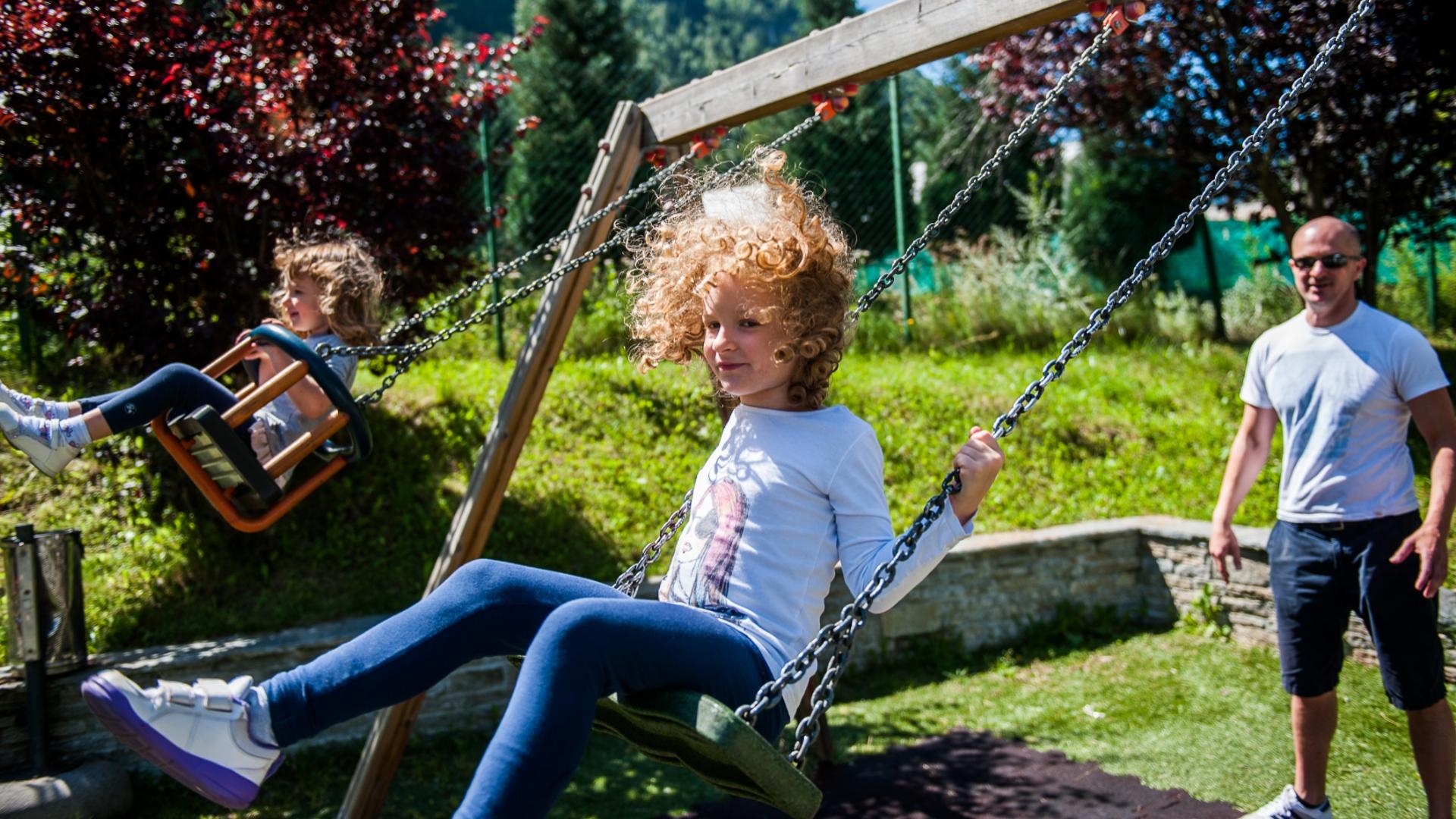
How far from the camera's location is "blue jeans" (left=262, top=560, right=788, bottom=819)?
188 centimetres

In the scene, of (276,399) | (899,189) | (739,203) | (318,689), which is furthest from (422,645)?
(899,189)

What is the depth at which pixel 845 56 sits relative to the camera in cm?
374

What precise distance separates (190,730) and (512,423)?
221cm

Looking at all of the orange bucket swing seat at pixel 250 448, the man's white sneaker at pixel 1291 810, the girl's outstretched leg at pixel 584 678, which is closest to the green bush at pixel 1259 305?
the man's white sneaker at pixel 1291 810

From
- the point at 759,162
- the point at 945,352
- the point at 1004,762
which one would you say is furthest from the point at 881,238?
the point at 759,162

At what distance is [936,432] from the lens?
24.0 feet

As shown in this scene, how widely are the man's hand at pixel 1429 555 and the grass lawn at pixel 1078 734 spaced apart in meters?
0.94

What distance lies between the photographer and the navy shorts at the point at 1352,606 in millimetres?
3299

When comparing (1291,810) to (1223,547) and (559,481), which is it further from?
(559,481)

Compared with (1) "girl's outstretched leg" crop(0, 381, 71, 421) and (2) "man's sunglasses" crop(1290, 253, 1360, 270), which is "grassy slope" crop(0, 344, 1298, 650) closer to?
(1) "girl's outstretched leg" crop(0, 381, 71, 421)

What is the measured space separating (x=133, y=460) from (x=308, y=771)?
6.53 ft

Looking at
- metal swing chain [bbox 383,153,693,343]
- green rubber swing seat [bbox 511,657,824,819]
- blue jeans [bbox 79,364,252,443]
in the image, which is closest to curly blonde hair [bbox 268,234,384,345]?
metal swing chain [bbox 383,153,693,343]

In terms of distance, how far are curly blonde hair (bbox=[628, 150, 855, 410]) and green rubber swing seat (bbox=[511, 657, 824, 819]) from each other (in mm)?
727

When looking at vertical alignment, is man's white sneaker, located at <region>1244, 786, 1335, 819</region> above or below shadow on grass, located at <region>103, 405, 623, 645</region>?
below
